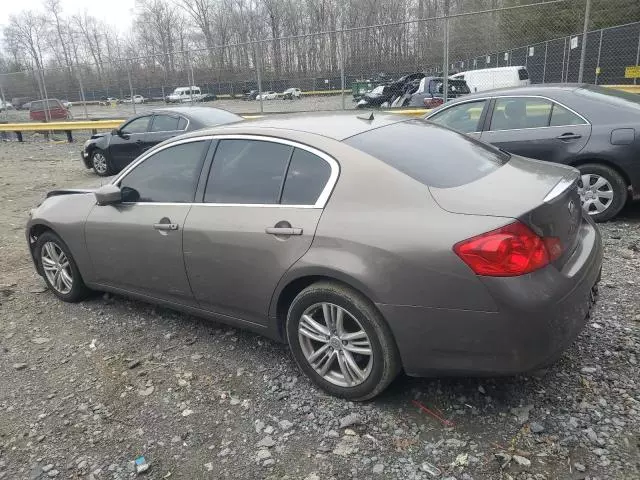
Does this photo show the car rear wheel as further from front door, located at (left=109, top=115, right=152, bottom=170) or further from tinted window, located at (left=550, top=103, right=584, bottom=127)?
tinted window, located at (left=550, top=103, right=584, bottom=127)

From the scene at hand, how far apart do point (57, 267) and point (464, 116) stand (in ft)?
16.3

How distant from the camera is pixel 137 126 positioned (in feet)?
36.3

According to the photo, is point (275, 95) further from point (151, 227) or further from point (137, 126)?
point (151, 227)

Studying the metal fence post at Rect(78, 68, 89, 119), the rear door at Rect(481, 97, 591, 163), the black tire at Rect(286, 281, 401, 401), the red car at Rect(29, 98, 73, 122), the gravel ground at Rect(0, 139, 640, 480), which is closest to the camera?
the gravel ground at Rect(0, 139, 640, 480)

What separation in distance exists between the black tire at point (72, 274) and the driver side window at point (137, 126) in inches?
258

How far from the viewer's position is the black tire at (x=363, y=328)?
270 cm

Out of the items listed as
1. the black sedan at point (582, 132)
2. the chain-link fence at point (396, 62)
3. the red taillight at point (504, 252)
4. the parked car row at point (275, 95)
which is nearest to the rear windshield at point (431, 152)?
the red taillight at point (504, 252)

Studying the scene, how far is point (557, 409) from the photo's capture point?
9.07 ft

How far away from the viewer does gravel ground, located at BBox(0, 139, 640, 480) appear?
2.52m

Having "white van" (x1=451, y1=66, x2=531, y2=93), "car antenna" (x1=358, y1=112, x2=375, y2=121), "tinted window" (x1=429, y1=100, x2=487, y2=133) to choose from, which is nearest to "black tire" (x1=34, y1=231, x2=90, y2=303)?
"car antenna" (x1=358, y1=112, x2=375, y2=121)

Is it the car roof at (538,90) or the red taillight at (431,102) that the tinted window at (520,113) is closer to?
the car roof at (538,90)

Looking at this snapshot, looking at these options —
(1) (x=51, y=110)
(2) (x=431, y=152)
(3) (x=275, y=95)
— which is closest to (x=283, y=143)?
(2) (x=431, y=152)

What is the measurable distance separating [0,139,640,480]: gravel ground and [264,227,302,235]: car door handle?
3.13 ft

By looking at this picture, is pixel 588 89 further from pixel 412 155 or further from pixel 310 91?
pixel 310 91
